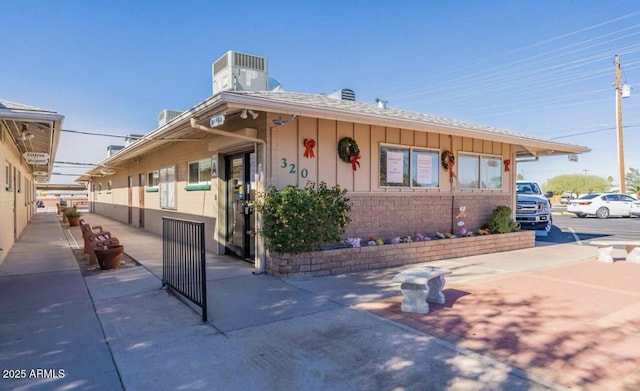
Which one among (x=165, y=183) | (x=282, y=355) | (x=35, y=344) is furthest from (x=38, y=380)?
(x=165, y=183)

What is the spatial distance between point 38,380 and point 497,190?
1095cm

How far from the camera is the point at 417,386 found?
2.89 m

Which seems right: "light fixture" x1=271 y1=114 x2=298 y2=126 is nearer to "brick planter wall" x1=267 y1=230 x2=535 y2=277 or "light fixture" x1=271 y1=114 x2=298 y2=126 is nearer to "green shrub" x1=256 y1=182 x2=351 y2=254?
"green shrub" x1=256 y1=182 x2=351 y2=254

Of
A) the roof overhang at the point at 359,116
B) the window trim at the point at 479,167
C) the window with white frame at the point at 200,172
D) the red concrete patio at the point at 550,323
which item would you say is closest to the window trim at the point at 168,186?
the window with white frame at the point at 200,172

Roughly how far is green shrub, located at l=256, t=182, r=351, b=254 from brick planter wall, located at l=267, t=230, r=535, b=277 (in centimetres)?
22

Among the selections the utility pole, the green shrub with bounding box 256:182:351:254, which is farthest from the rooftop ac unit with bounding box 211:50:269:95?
the utility pole

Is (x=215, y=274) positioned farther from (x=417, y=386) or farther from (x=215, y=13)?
(x=215, y=13)

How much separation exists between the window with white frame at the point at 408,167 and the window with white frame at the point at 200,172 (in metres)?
4.18

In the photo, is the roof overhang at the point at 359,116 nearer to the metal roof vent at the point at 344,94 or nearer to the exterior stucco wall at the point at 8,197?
the metal roof vent at the point at 344,94

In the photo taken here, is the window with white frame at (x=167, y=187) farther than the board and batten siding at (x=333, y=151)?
Yes

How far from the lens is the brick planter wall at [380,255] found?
642cm

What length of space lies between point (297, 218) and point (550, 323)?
377cm

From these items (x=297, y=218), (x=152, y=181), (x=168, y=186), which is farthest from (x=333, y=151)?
(x=152, y=181)

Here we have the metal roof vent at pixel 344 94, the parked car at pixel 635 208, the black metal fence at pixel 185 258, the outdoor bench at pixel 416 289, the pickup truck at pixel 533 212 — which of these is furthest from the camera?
the parked car at pixel 635 208
